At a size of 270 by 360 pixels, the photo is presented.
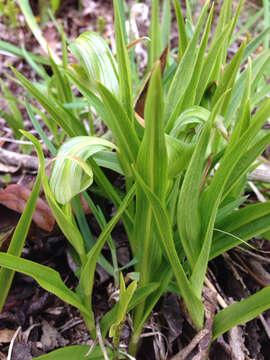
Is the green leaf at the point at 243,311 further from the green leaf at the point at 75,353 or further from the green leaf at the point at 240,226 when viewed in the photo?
the green leaf at the point at 75,353

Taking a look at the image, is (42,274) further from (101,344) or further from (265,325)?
(265,325)

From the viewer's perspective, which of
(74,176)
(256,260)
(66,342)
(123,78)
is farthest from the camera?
(256,260)

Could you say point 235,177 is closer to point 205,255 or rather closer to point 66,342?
point 205,255

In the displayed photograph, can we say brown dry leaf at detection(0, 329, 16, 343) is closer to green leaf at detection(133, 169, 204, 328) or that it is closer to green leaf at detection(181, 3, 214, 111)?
green leaf at detection(133, 169, 204, 328)

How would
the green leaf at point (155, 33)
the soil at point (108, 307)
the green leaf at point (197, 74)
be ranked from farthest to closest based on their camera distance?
1. the green leaf at point (155, 33)
2. the soil at point (108, 307)
3. the green leaf at point (197, 74)

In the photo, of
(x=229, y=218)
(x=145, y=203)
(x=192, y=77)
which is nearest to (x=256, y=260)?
(x=229, y=218)

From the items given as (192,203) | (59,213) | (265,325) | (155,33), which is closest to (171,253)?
(192,203)

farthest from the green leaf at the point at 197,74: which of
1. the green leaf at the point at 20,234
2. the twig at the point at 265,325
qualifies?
the twig at the point at 265,325
